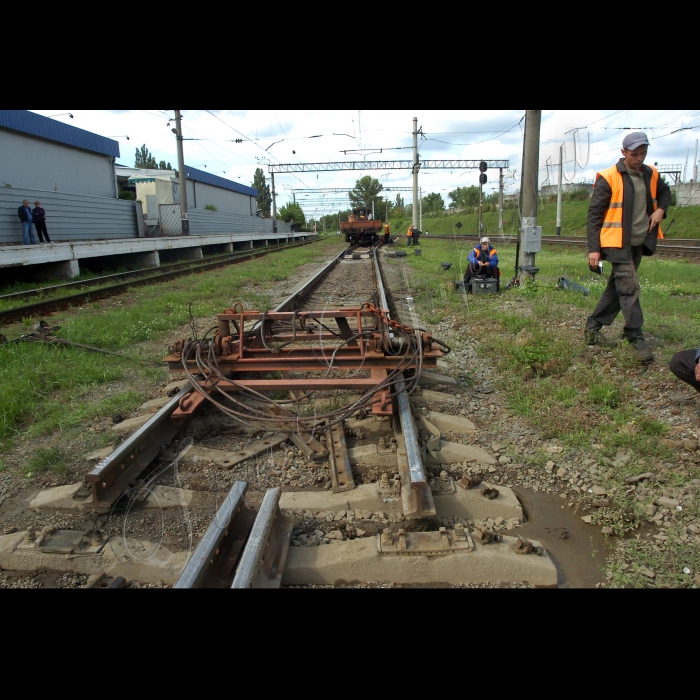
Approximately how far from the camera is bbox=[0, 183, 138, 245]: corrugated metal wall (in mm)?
15070

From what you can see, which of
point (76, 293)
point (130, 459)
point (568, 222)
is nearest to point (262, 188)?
point (568, 222)

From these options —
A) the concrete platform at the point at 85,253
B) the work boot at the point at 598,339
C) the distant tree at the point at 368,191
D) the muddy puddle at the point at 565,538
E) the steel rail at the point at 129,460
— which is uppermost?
the distant tree at the point at 368,191

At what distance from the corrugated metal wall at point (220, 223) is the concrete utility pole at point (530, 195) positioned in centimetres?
2355

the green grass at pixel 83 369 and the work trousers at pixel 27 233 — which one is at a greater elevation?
the work trousers at pixel 27 233

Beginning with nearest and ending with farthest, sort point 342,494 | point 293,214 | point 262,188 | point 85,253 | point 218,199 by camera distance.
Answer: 1. point 342,494
2. point 85,253
3. point 218,199
4. point 293,214
5. point 262,188

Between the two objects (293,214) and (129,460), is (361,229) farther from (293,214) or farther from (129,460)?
(293,214)

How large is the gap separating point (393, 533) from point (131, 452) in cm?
170

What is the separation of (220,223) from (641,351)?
111ft

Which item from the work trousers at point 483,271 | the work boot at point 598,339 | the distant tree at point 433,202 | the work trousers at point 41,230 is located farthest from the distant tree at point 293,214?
the work boot at point 598,339

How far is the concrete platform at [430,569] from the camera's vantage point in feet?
7.56

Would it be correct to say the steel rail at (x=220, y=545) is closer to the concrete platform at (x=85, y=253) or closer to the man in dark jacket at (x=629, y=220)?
the man in dark jacket at (x=629, y=220)

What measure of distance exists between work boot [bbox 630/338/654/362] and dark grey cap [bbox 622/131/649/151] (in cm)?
171

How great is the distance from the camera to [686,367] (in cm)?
347
